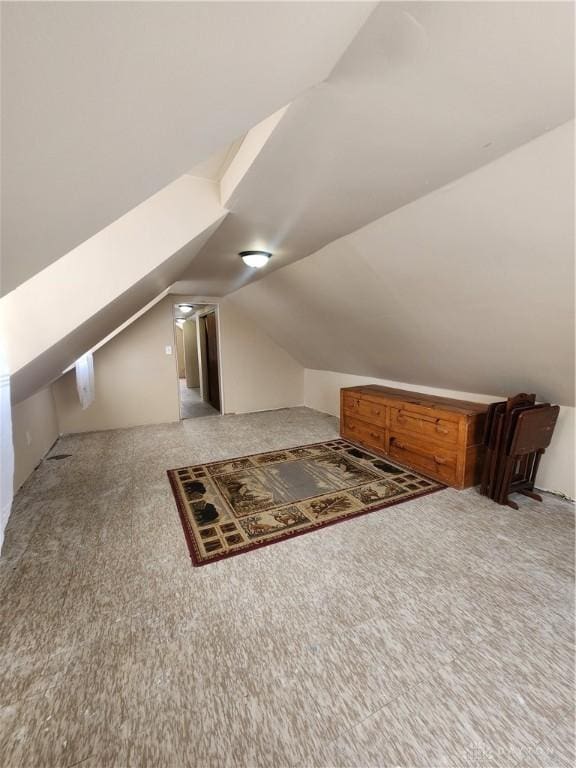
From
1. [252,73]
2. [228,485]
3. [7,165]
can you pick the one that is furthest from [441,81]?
[228,485]

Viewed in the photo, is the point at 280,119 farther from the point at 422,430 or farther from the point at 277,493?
the point at 422,430

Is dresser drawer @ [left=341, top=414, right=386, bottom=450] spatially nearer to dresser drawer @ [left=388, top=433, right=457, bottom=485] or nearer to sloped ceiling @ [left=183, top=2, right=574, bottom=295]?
dresser drawer @ [left=388, top=433, right=457, bottom=485]

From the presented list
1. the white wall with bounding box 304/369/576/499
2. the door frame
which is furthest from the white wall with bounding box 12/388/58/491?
the white wall with bounding box 304/369/576/499

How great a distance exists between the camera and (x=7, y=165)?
1.90ft

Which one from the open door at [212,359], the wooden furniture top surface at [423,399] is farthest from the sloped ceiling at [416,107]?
the open door at [212,359]

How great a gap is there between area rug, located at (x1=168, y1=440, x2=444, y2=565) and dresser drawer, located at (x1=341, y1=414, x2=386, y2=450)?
0.15m

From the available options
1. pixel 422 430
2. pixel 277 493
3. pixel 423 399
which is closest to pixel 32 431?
pixel 277 493

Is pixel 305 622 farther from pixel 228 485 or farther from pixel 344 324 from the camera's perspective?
pixel 344 324

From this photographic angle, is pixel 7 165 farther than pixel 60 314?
No

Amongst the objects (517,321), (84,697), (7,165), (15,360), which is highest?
(7,165)

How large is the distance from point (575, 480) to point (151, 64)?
344cm

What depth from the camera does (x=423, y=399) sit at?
11.1 feet

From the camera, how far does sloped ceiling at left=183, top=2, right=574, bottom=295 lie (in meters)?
0.90

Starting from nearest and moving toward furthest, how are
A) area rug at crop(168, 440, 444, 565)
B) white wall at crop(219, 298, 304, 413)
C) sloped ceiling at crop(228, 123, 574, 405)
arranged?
1. sloped ceiling at crop(228, 123, 574, 405)
2. area rug at crop(168, 440, 444, 565)
3. white wall at crop(219, 298, 304, 413)
